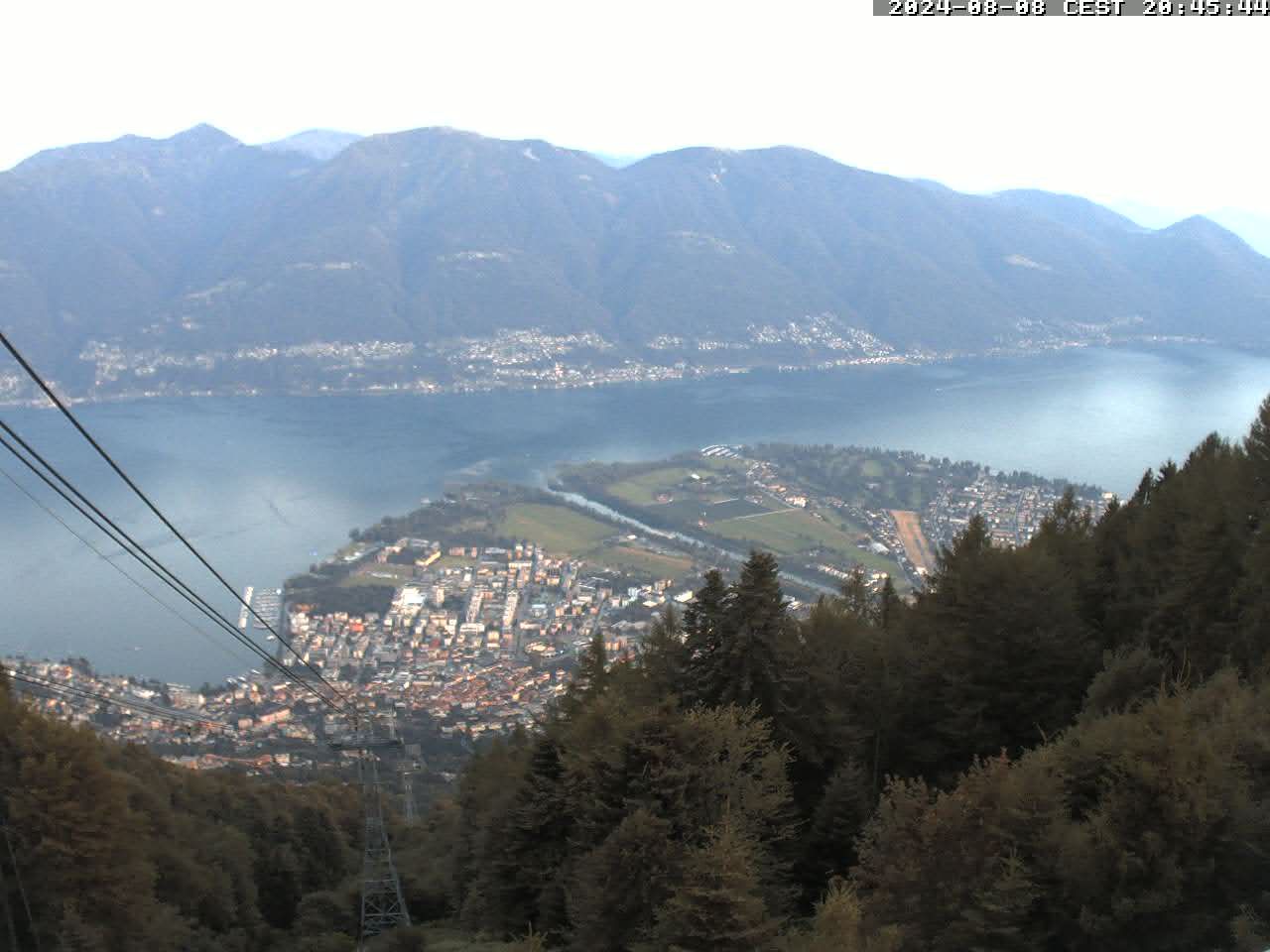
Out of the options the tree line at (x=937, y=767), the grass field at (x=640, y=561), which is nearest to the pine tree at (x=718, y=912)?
the tree line at (x=937, y=767)

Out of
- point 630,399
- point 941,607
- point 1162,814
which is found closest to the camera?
point 1162,814

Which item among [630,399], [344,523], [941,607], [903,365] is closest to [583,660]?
[941,607]

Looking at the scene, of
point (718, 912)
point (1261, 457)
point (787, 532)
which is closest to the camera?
point (718, 912)

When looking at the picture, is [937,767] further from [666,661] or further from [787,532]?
[787,532]

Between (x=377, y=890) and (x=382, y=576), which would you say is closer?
(x=377, y=890)

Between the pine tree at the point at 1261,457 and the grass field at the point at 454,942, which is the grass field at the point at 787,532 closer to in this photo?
the pine tree at the point at 1261,457

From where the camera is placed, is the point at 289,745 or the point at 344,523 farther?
the point at 344,523

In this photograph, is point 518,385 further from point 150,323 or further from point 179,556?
point 179,556

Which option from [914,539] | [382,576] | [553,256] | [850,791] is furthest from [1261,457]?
[553,256]
